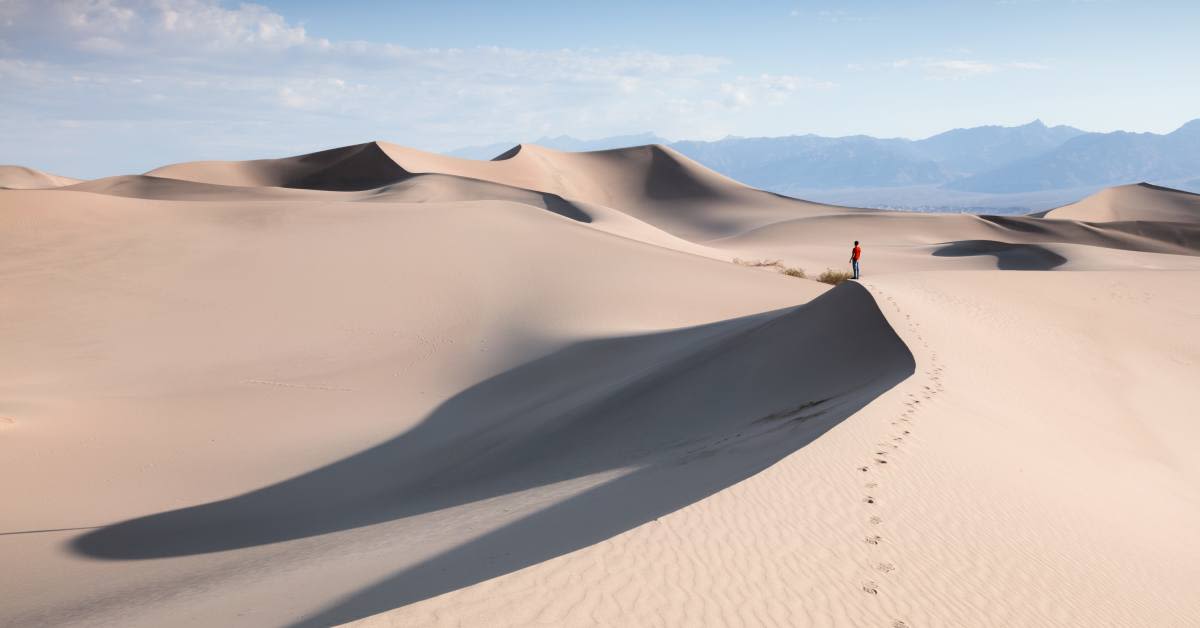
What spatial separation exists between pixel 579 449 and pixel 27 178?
4022 inches

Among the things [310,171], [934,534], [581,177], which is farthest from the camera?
[581,177]

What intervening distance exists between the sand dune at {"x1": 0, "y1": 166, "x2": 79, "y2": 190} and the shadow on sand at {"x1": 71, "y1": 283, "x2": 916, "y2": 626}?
92318 mm

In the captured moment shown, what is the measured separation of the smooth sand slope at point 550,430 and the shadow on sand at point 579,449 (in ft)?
0.19

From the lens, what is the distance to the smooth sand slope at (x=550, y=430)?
488 cm

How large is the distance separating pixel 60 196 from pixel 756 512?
71.6 ft

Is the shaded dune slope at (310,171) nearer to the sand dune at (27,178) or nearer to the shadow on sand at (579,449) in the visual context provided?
the sand dune at (27,178)

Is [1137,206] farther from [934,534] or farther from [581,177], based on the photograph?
[934,534]

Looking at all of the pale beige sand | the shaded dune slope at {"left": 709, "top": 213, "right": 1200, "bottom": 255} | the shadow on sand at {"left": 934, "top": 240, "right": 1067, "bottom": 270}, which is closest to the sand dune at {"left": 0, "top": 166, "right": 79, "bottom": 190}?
the shaded dune slope at {"left": 709, "top": 213, "right": 1200, "bottom": 255}

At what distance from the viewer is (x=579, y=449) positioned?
997 centimetres

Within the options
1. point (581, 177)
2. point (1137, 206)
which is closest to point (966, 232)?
point (1137, 206)

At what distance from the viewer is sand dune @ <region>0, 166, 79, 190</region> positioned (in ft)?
286

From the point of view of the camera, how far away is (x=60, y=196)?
21.1 meters

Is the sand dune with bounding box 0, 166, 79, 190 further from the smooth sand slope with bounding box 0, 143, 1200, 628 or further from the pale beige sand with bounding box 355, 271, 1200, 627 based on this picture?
the pale beige sand with bounding box 355, 271, 1200, 627

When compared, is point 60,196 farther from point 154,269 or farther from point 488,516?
point 488,516
